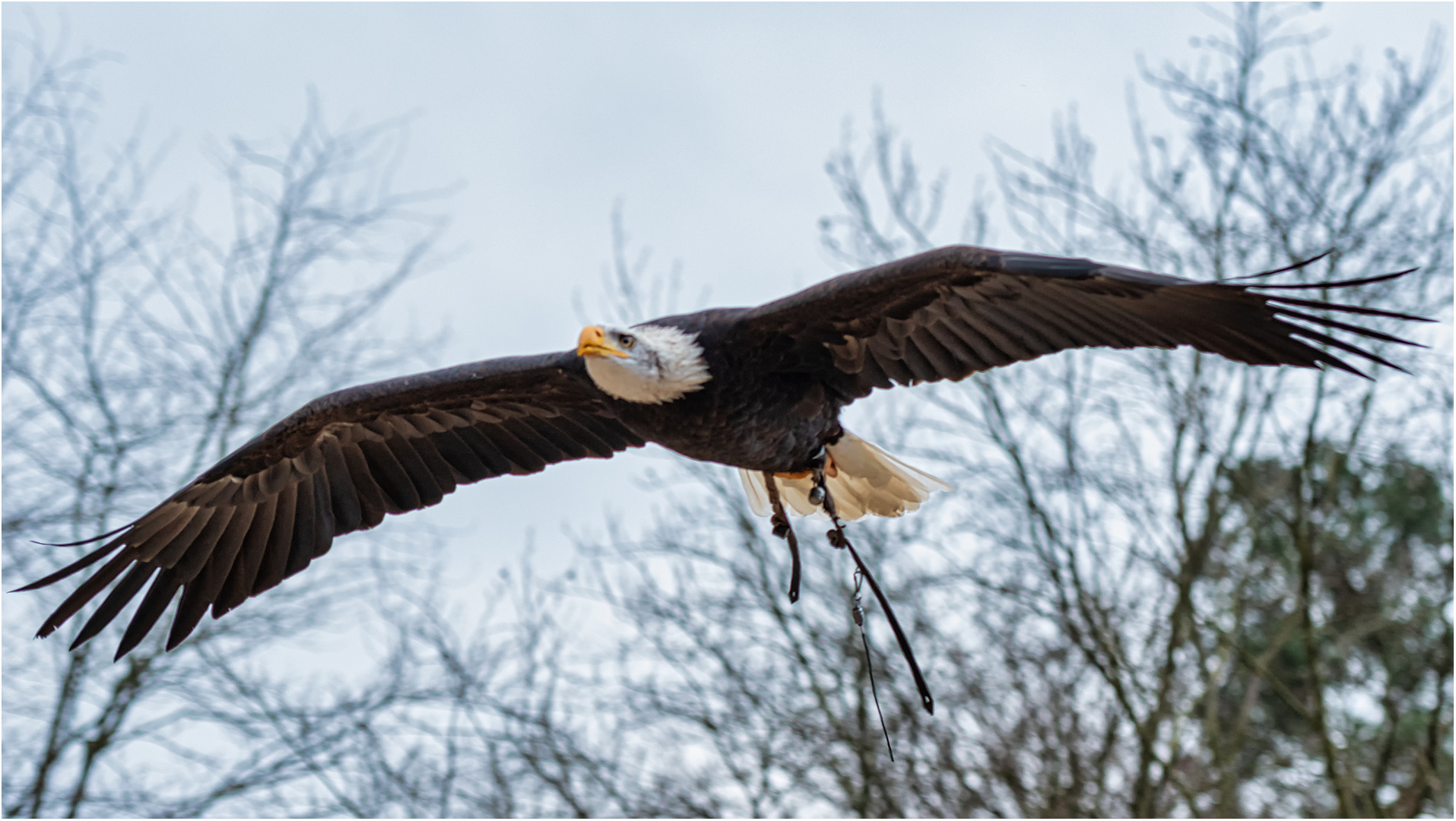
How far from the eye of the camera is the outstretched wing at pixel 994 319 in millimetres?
3658

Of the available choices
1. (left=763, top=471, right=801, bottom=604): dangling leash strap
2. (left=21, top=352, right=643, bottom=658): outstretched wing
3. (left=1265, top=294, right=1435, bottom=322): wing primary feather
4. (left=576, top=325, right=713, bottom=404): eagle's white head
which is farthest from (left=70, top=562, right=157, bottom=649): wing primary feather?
(left=1265, top=294, right=1435, bottom=322): wing primary feather

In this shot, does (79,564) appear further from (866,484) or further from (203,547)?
(866,484)

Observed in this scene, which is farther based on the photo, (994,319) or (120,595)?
(120,595)

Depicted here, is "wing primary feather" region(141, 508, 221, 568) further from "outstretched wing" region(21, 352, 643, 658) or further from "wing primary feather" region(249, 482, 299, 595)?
"wing primary feather" region(249, 482, 299, 595)

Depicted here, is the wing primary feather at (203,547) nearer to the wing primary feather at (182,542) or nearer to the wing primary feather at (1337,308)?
the wing primary feather at (182,542)

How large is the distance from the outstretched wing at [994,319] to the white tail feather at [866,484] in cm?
55

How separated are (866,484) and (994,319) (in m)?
0.97

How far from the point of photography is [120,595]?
4766mm

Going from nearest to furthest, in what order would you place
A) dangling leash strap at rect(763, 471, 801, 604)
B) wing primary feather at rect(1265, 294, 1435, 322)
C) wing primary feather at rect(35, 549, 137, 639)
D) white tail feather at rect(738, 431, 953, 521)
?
wing primary feather at rect(1265, 294, 1435, 322), dangling leash strap at rect(763, 471, 801, 604), wing primary feather at rect(35, 549, 137, 639), white tail feather at rect(738, 431, 953, 521)

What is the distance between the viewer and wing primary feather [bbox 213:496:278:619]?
16.1 ft

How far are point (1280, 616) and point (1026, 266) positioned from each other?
Result: 7.46 meters

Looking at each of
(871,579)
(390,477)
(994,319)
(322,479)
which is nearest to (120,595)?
(322,479)

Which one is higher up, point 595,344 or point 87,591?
point 595,344

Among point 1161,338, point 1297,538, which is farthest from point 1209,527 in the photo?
point 1161,338
